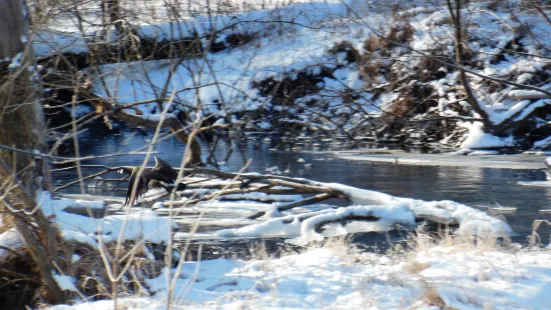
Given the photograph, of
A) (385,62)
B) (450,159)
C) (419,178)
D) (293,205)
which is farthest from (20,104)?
(385,62)

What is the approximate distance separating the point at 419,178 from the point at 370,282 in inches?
295

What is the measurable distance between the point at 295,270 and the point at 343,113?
9873 millimetres

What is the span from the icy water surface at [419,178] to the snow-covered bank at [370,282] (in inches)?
85.0

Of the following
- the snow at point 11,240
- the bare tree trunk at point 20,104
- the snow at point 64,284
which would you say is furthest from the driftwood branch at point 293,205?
the snow at point 64,284

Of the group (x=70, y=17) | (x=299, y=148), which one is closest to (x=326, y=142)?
(x=299, y=148)

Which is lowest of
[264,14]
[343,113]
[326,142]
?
[326,142]

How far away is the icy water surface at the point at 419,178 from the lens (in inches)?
386

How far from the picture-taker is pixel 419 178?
40.8ft

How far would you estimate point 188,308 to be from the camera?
4.55 m

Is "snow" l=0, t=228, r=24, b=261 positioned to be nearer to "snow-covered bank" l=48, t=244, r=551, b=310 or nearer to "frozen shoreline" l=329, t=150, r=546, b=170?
"snow-covered bank" l=48, t=244, r=551, b=310

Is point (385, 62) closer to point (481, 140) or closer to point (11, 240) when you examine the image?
point (481, 140)

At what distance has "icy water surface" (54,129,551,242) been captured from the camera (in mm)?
9805

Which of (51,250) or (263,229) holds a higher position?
(51,250)

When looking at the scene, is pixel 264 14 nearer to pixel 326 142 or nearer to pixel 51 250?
pixel 326 142
